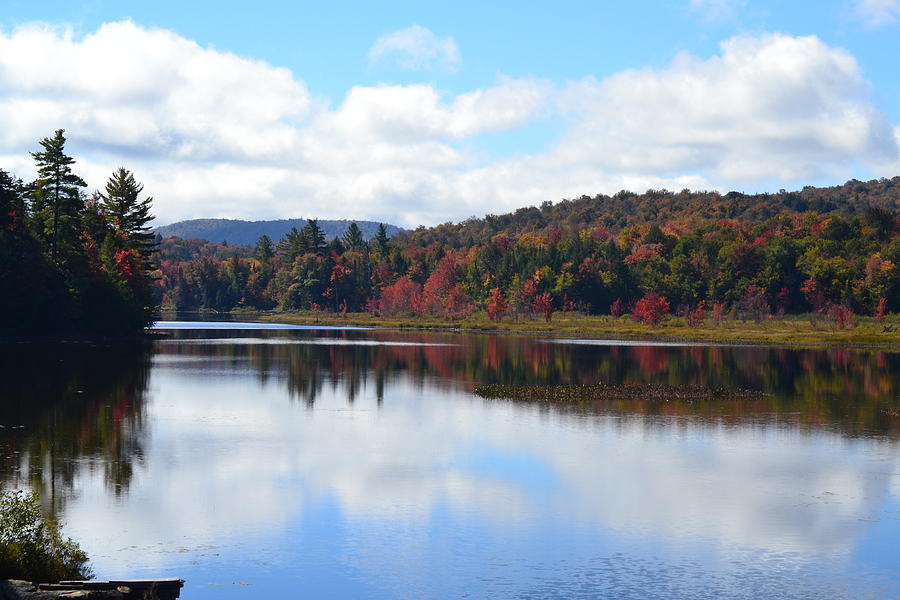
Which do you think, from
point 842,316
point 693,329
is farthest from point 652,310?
point 842,316

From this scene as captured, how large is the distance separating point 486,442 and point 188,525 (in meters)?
16.3

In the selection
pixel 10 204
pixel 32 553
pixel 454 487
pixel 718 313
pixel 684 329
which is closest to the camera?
pixel 32 553

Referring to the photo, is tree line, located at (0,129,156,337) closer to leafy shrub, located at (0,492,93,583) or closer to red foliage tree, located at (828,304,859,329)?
leafy shrub, located at (0,492,93,583)

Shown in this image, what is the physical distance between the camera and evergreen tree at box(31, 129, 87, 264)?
97.2 metres

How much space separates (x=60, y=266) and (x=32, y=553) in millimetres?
83426

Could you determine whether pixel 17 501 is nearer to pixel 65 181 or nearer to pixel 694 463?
pixel 694 463

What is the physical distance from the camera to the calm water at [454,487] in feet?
70.3

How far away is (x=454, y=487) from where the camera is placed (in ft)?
98.4

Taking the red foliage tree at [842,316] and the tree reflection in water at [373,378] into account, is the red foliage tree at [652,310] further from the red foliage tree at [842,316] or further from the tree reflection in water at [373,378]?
the tree reflection in water at [373,378]

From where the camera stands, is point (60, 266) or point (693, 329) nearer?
point (60, 266)

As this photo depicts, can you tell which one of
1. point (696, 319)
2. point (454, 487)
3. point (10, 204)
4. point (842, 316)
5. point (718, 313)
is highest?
point (10, 204)

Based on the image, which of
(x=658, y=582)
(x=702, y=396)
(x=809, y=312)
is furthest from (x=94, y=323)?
(x=809, y=312)

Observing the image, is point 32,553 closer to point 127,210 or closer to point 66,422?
point 66,422

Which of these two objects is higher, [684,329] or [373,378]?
[684,329]
